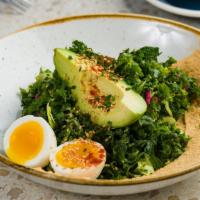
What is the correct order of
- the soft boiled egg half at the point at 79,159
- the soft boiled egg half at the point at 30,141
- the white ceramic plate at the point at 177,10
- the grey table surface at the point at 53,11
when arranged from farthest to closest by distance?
the white ceramic plate at the point at 177,10 → the grey table surface at the point at 53,11 → the soft boiled egg half at the point at 30,141 → the soft boiled egg half at the point at 79,159

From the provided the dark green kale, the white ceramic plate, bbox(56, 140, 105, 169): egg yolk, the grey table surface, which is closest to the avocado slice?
the dark green kale

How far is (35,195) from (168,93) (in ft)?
2.36

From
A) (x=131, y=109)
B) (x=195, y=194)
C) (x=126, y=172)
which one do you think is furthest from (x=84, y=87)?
(x=195, y=194)

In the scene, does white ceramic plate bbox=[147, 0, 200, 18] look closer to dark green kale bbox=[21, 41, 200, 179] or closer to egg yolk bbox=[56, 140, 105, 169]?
dark green kale bbox=[21, 41, 200, 179]

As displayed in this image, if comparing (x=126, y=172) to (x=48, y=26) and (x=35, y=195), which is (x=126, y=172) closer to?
(x=35, y=195)

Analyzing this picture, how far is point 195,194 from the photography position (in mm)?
2164

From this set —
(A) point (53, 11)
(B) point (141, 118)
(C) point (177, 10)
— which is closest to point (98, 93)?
(B) point (141, 118)

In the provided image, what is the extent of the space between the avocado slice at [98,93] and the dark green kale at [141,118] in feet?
0.09

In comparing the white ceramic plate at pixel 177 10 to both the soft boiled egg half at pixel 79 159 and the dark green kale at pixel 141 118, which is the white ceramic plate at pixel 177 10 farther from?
the soft boiled egg half at pixel 79 159

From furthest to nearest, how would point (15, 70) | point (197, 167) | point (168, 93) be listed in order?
point (15, 70), point (168, 93), point (197, 167)

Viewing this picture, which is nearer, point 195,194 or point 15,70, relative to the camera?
point 195,194

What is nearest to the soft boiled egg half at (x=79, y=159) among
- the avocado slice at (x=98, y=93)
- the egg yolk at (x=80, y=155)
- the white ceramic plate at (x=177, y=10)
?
the egg yolk at (x=80, y=155)

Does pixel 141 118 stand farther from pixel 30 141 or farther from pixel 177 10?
pixel 177 10

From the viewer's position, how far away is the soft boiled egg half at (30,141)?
215 centimetres
